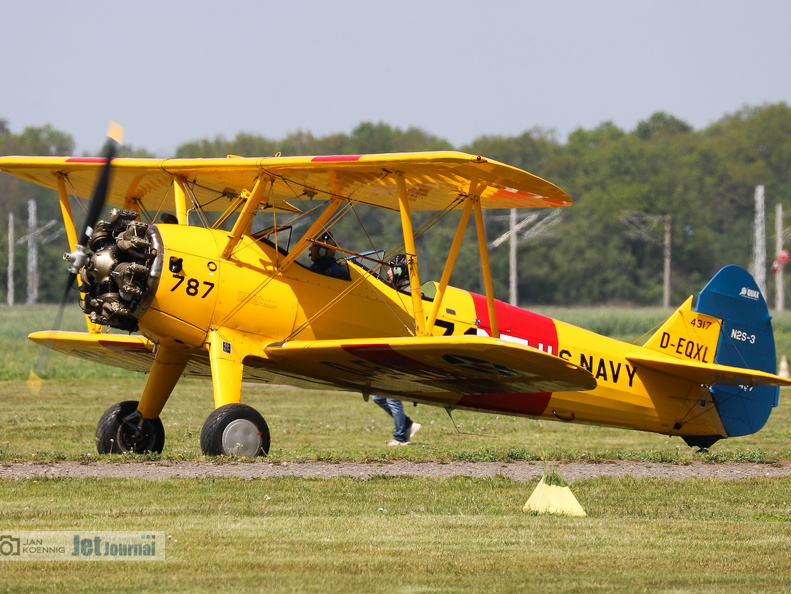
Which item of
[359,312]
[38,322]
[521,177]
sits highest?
[521,177]

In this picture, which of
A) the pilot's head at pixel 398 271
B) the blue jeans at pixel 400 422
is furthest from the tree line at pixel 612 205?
the pilot's head at pixel 398 271

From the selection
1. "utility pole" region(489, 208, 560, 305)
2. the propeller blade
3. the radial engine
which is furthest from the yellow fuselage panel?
"utility pole" region(489, 208, 560, 305)

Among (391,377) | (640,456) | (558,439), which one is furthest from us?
(558,439)

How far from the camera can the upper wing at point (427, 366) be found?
11102mm

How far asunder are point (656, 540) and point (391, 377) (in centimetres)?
514

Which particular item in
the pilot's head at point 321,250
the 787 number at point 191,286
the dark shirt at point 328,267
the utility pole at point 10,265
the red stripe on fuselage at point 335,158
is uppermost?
the red stripe on fuselage at point 335,158

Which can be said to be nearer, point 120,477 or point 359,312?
point 120,477

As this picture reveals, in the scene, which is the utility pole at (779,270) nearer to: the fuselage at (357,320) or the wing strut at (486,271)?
the fuselage at (357,320)

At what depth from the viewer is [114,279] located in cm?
1145

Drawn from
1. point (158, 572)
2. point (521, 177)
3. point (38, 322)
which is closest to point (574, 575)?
point (158, 572)

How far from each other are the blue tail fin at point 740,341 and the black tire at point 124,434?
7.01 metres

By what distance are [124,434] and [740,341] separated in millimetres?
7821

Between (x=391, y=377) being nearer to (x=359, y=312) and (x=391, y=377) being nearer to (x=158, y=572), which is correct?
(x=359, y=312)

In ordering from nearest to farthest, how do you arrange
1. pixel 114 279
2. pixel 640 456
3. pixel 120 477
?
pixel 120 477 < pixel 114 279 < pixel 640 456
